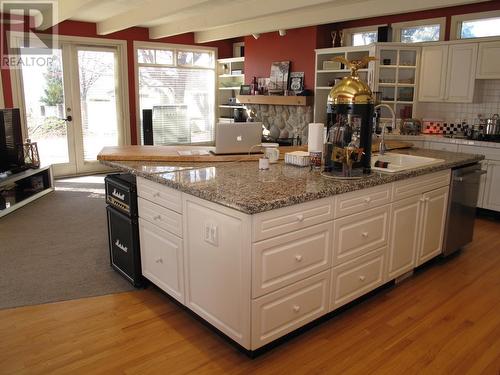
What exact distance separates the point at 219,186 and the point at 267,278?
22.5 inches

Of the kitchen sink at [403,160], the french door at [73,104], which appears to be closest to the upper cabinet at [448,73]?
the kitchen sink at [403,160]

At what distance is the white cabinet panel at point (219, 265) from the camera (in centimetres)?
209

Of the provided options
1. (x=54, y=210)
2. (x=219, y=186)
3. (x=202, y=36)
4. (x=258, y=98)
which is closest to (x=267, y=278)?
(x=219, y=186)

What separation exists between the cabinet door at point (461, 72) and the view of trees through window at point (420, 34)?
0.48m

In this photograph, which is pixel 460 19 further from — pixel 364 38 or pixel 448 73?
pixel 364 38

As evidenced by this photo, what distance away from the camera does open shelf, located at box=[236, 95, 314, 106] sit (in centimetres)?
645

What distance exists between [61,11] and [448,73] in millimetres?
4893

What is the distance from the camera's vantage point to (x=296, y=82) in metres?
6.71

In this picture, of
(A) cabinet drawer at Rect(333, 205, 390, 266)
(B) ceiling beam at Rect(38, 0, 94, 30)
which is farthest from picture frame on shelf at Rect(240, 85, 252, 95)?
(A) cabinet drawer at Rect(333, 205, 390, 266)

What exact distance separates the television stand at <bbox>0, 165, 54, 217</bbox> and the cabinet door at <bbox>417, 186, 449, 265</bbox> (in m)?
4.46

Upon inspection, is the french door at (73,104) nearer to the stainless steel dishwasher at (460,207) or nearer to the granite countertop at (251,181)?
the granite countertop at (251,181)

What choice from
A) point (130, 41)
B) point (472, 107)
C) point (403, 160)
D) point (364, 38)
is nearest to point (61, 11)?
point (130, 41)

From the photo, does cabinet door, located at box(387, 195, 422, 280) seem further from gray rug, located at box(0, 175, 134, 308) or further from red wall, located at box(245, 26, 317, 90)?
red wall, located at box(245, 26, 317, 90)

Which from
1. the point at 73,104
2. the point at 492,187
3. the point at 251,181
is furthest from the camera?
the point at 73,104
